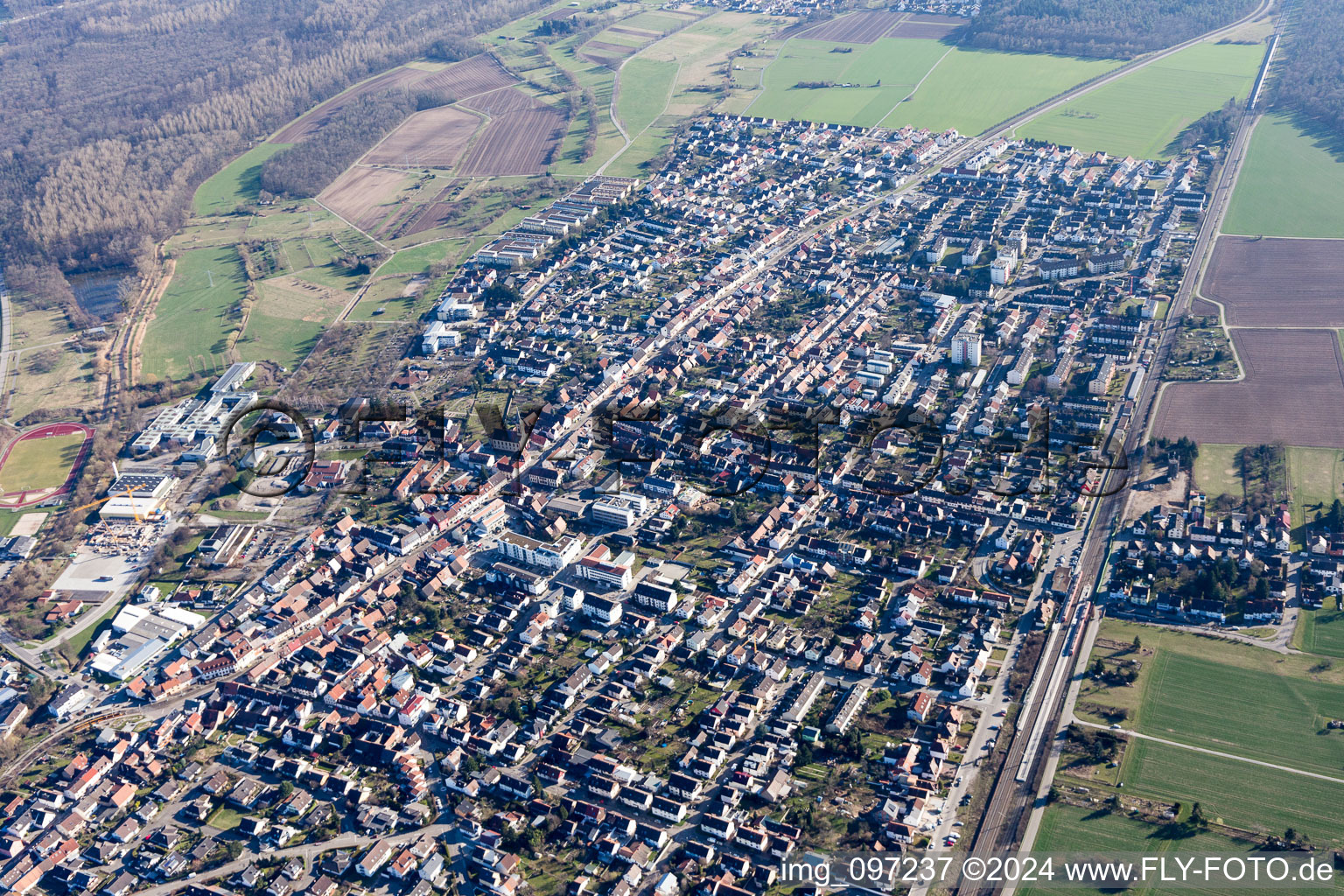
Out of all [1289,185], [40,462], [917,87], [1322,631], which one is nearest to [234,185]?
[40,462]

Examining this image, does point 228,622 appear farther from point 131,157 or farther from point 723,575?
point 131,157

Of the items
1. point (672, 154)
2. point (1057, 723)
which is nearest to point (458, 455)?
point (1057, 723)

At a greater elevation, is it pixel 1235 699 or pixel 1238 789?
pixel 1235 699

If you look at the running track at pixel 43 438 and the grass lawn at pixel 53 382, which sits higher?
the running track at pixel 43 438

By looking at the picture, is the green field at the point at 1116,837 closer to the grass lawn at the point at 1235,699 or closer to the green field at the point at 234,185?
the grass lawn at the point at 1235,699

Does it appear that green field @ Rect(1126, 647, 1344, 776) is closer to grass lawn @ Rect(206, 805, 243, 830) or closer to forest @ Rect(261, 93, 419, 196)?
grass lawn @ Rect(206, 805, 243, 830)

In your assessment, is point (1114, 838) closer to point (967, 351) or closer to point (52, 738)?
point (967, 351)

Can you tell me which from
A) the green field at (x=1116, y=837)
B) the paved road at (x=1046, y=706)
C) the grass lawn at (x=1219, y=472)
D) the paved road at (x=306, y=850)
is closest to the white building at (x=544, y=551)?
the paved road at (x=306, y=850)
